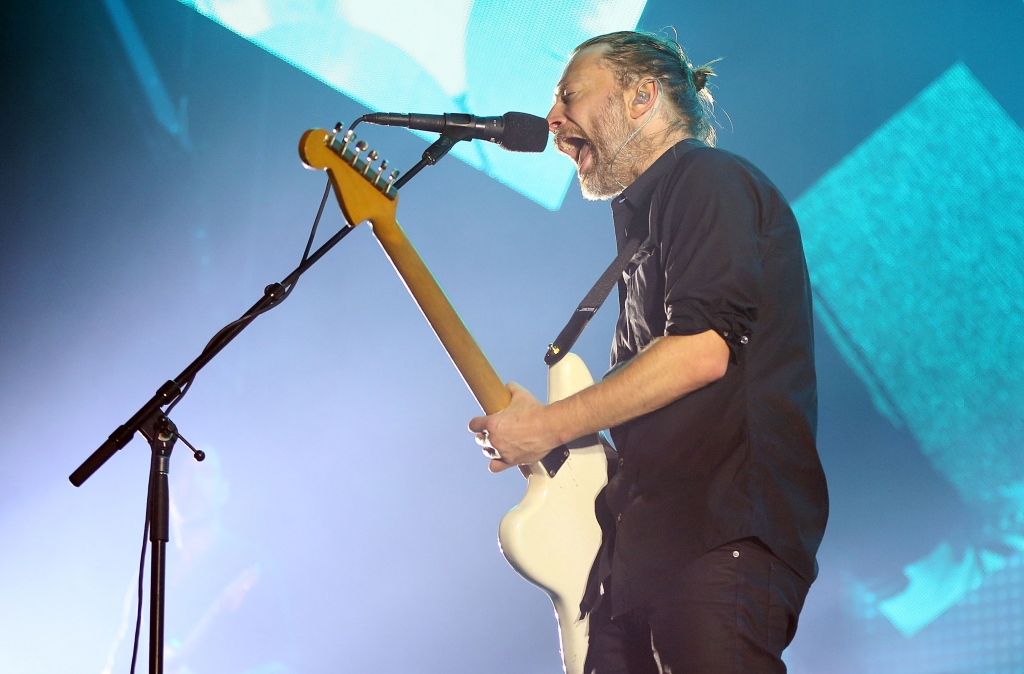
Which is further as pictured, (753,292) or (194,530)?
(194,530)

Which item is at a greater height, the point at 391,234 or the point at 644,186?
the point at 391,234

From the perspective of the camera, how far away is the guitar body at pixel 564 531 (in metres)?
1.59

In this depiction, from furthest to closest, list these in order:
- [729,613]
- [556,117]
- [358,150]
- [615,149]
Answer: [556,117], [615,149], [358,150], [729,613]

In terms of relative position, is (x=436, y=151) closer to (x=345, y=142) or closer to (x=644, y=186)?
(x=345, y=142)

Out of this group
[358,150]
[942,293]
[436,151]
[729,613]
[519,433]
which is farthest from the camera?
[942,293]

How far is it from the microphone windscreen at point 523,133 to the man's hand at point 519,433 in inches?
25.4

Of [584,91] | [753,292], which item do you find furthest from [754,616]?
[584,91]

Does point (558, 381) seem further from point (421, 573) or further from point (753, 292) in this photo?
point (421, 573)

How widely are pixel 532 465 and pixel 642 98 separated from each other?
0.97 meters

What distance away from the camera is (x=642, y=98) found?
6.38 feet

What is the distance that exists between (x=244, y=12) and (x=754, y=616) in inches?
134

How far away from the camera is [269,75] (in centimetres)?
361

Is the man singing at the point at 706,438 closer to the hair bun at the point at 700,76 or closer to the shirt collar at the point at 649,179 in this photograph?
the shirt collar at the point at 649,179

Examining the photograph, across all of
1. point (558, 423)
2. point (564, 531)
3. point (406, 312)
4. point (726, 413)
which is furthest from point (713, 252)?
point (406, 312)
